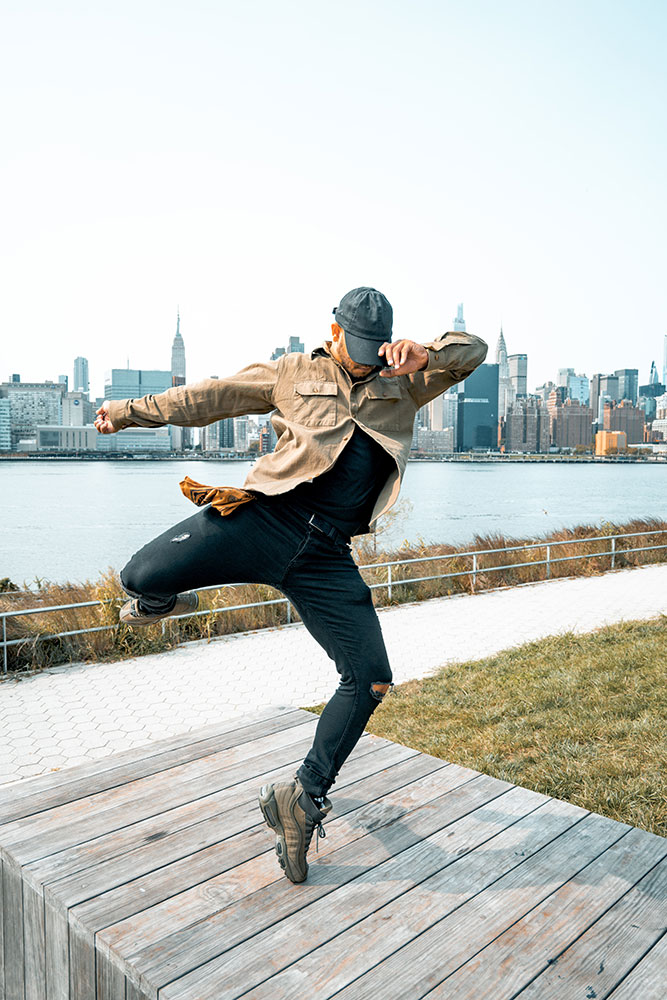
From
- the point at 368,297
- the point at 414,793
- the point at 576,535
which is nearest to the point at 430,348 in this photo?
the point at 368,297

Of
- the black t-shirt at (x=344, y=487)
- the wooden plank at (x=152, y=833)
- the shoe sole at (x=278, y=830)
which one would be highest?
the black t-shirt at (x=344, y=487)

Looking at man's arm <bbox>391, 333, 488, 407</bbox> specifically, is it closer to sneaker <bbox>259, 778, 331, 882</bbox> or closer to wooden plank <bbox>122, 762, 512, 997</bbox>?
sneaker <bbox>259, 778, 331, 882</bbox>

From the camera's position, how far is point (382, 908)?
248 cm

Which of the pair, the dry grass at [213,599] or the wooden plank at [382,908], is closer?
the wooden plank at [382,908]

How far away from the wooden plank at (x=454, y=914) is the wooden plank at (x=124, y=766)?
1.40 m

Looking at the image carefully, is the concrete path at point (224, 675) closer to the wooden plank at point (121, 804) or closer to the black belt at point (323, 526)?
the wooden plank at point (121, 804)

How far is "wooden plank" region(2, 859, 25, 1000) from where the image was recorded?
8.79 ft

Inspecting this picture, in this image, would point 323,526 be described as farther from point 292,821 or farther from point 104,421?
point 292,821

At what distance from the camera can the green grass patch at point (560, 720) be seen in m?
4.31

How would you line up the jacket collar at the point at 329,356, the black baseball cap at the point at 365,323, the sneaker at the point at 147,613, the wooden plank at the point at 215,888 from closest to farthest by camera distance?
the wooden plank at the point at 215,888
the black baseball cap at the point at 365,323
the jacket collar at the point at 329,356
the sneaker at the point at 147,613

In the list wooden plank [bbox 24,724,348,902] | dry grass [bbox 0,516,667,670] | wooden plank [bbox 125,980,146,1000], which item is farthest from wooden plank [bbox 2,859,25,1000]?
dry grass [bbox 0,516,667,670]

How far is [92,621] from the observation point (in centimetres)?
922

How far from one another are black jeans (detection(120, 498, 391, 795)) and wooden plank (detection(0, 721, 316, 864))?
2.87 feet

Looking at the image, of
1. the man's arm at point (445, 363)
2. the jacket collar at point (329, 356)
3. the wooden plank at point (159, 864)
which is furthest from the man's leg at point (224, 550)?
the wooden plank at point (159, 864)
